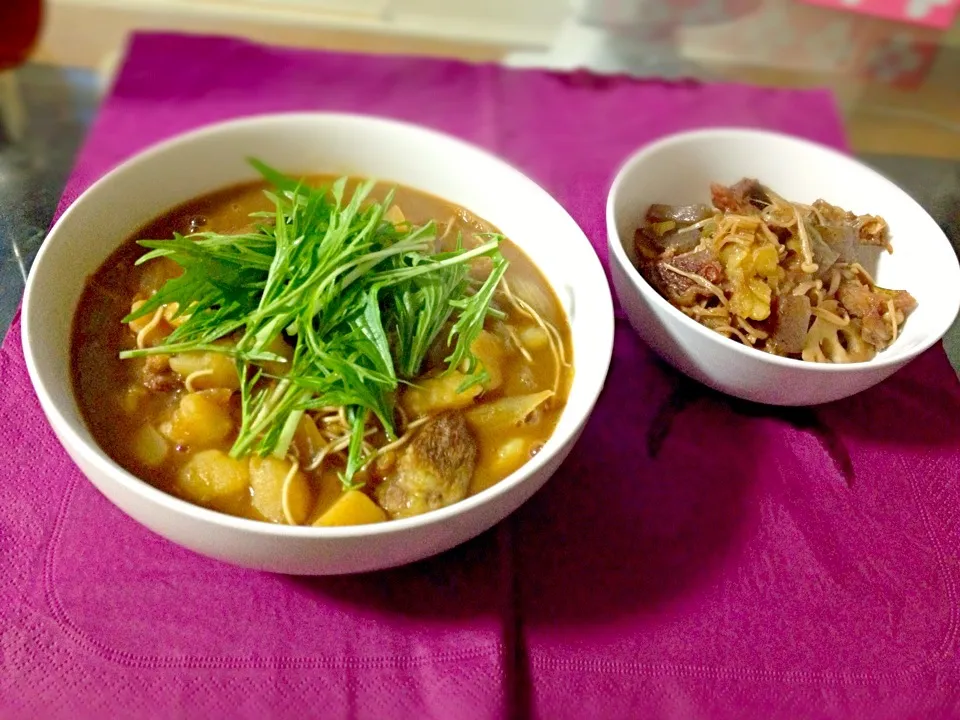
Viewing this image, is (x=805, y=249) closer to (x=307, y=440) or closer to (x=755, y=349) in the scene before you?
(x=755, y=349)

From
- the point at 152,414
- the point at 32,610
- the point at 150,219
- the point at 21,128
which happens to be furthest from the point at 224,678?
the point at 21,128

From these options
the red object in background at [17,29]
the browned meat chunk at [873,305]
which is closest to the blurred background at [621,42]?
the red object in background at [17,29]

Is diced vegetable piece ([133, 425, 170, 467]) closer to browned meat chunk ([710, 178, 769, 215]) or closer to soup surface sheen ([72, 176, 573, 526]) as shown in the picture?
soup surface sheen ([72, 176, 573, 526])

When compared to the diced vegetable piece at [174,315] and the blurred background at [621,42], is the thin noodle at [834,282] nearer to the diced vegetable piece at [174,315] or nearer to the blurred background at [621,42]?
the blurred background at [621,42]

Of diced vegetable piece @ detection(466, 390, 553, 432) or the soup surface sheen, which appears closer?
the soup surface sheen

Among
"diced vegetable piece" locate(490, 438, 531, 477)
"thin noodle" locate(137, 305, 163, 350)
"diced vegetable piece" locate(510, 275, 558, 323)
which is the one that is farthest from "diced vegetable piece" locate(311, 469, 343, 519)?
"diced vegetable piece" locate(510, 275, 558, 323)

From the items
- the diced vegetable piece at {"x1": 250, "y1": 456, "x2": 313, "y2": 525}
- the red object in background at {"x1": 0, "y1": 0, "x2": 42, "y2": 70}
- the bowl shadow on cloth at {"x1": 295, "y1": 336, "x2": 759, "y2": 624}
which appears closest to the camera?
the diced vegetable piece at {"x1": 250, "y1": 456, "x2": 313, "y2": 525}
